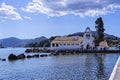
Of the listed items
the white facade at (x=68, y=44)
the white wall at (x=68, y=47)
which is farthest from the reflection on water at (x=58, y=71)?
the white facade at (x=68, y=44)

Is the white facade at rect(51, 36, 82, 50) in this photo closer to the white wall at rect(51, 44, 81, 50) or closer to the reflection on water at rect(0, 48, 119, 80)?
the white wall at rect(51, 44, 81, 50)

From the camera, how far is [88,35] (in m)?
132

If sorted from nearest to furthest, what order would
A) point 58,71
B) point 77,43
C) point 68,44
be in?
point 58,71
point 77,43
point 68,44

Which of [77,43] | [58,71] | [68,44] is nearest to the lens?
[58,71]

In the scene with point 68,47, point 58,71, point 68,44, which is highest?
point 68,44

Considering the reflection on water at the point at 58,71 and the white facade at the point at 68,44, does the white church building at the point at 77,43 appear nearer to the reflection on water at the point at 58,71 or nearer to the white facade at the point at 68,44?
the white facade at the point at 68,44

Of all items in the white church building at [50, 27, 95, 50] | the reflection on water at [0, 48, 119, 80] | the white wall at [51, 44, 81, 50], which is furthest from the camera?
the white church building at [50, 27, 95, 50]

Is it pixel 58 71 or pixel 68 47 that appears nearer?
pixel 58 71

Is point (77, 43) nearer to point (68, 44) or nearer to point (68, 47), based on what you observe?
point (68, 44)

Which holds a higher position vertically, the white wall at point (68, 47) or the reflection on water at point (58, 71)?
the white wall at point (68, 47)

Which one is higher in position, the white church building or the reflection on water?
the white church building

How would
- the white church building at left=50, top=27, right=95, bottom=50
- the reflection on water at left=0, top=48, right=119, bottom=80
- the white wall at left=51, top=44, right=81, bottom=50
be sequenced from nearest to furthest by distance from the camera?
the reflection on water at left=0, top=48, right=119, bottom=80, the white wall at left=51, top=44, right=81, bottom=50, the white church building at left=50, top=27, right=95, bottom=50

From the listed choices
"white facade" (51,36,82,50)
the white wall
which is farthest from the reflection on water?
"white facade" (51,36,82,50)

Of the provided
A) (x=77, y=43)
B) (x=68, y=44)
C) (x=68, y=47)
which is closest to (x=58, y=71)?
(x=68, y=47)
